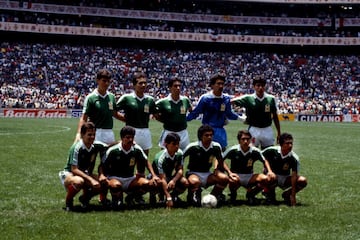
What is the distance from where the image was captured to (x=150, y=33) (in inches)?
2203

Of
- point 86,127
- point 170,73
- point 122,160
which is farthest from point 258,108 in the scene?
point 170,73

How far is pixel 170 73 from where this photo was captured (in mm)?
52844

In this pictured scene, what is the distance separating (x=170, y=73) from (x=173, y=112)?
145ft

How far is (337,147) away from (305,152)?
2.67m

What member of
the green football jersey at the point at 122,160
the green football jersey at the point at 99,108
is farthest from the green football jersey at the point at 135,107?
the green football jersey at the point at 122,160

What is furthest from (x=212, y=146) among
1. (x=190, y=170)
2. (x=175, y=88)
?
(x=175, y=88)

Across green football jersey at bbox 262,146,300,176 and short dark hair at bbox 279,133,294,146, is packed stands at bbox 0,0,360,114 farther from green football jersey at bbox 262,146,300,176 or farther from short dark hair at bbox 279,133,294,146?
short dark hair at bbox 279,133,294,146

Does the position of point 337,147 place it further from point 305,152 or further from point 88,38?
point 88,38

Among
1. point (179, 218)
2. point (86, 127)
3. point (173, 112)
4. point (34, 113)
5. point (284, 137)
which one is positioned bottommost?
point (179, 218)

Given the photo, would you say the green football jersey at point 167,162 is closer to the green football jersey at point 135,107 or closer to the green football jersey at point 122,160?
the green football jersey at point 122,160

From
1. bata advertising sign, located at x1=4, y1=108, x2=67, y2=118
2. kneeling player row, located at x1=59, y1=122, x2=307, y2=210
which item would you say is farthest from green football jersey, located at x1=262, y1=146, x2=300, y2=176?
bata advertising sign, located at x1=4, y1=108, x2=67, y2=118

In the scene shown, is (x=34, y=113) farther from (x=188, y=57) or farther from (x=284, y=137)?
(x=284, y=137)

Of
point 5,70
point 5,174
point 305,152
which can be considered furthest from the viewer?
point 5,70

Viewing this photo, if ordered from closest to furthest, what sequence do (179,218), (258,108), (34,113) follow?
1. (179,218)
2. (258,108)
3. (34,113)
